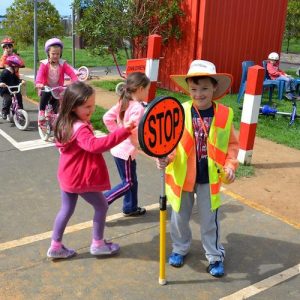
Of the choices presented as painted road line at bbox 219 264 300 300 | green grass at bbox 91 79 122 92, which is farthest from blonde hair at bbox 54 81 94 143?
green grass at bbox 91 79 122 92

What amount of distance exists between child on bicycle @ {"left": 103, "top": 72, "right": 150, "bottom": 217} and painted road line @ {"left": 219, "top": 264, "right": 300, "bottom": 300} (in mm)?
1478

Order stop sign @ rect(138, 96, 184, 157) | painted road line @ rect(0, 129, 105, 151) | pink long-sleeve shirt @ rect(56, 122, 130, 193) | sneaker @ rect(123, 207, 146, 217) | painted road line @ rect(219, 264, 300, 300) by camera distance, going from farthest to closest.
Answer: painted road line @ rect(0, 129, 105, 151) → sneaker @ rect(123, 207, 146, 217) → pink long-sleeve shirt @ rect(56, 122, 130, 193) → painted road line @ rect(219, 264, 300, 300) → stop sign @ rect(138, 96, 184, 157)

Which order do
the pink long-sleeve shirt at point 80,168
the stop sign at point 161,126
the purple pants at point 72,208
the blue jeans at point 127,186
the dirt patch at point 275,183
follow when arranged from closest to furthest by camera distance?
the stop sign at point 161,126 → the pink long-sleeve shirt at point 80,168 → the purple pants at point 72,208 → the blue jeans at point 127,186 → the dirt patch at point 275,183

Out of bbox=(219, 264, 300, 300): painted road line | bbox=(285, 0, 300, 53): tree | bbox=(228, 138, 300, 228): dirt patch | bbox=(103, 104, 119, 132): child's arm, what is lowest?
bbox=(219, 264, 300, 300): painted road line

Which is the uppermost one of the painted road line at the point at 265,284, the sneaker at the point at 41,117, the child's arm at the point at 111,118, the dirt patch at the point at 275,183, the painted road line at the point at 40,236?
the child's arm at the point at 111,118

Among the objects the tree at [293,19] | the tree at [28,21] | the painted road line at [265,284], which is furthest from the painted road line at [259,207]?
the tree at [293,19]

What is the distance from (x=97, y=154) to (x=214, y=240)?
113 cm

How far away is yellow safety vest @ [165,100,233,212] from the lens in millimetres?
3053

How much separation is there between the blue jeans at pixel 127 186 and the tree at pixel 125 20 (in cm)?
787

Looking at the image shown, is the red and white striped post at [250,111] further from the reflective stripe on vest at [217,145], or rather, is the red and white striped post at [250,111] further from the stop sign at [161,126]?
the stop sign at [161,126]

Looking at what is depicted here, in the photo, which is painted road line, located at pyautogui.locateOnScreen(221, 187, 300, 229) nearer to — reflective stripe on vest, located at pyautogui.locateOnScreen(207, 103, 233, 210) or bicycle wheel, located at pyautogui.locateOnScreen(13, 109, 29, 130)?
reflective stripe on vest, located at pyautogui.locateOnScreen(207, 103, 233, 210)

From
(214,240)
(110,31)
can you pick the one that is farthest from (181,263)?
(110,31)

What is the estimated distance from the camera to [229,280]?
3.17 meters

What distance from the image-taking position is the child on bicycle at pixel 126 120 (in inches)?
146
